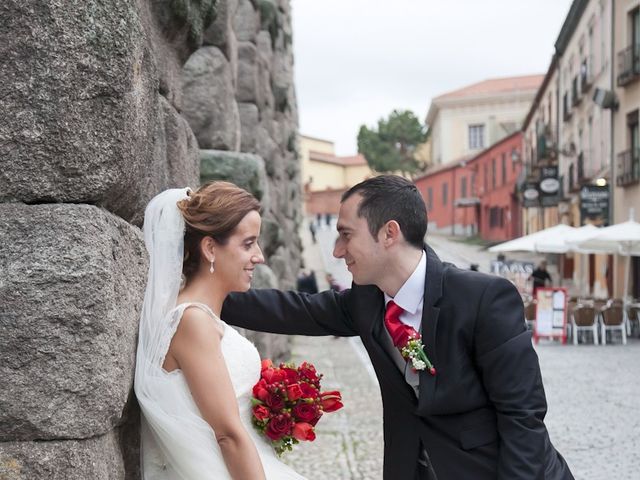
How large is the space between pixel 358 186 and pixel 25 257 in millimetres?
1206

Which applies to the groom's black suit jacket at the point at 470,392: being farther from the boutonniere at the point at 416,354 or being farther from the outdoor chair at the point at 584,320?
the outdoor chair at the point at 584,320

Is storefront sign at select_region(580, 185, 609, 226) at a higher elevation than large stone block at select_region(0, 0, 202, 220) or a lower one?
lower

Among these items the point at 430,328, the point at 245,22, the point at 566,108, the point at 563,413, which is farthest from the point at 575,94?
the point at 430,328

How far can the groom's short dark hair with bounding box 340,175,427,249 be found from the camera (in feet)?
9.32

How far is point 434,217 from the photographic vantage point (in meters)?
64.6

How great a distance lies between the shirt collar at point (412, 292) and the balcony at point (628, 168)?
2086cm

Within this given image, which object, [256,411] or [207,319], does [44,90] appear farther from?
[256,411]

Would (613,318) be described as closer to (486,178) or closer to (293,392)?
(293,392)

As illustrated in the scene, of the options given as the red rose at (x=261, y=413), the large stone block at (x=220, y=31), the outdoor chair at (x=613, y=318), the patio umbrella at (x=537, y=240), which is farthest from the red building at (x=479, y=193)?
the red rose at (x=261, y=413)

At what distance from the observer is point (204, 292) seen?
2.78 m

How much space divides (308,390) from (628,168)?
22.2 m

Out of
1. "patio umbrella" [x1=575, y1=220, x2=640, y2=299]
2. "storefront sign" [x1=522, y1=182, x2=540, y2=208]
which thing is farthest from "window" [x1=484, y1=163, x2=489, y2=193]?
"patio umbrella" [x1=575, y1=220, x2=640, y2=299]

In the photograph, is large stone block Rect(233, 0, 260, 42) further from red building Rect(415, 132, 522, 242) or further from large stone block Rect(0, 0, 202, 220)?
red building Rect(415, 132, 522, 242)

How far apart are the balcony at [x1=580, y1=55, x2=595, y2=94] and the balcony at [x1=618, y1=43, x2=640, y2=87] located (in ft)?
14.2
